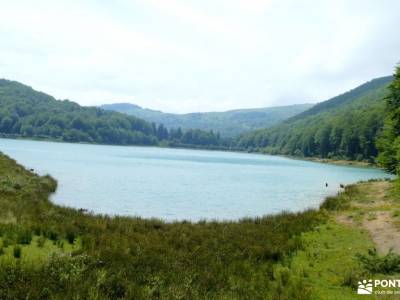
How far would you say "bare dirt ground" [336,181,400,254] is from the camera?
17.1 metres

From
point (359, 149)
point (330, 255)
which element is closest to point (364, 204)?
point (330, 255)

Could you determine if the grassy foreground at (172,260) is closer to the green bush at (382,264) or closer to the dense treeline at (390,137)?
the green bush at (382,264)

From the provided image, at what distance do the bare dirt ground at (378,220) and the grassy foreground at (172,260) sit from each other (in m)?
0.65

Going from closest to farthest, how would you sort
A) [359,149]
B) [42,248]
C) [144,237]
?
[42,248] → [144,237] → [359,149]

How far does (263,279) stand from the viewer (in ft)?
40.2

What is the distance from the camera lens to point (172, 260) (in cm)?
1336

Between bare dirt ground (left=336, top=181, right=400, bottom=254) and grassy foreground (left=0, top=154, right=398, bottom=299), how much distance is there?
2.13 ft

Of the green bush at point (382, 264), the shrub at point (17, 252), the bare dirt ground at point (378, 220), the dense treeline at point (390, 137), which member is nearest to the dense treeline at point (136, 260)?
the shrub at point (17, 252)

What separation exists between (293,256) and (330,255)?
4.92ft

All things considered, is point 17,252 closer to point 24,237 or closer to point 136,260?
point 24,237

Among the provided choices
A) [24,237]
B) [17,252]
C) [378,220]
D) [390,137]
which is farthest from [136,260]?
[390,137]

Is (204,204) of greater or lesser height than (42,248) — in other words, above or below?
below

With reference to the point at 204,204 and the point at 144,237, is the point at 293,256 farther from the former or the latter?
the point at 204,204

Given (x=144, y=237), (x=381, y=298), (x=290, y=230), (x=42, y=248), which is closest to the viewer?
(x=381, y=298)
